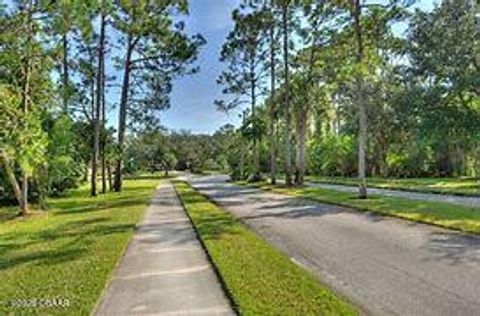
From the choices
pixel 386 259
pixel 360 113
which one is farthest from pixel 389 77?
pixel 386 259

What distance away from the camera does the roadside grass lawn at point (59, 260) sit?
9180 millimetres

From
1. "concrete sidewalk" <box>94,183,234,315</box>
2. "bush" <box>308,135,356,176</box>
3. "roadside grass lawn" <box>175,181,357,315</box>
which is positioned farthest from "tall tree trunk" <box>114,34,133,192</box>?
"bush" <box>308,135,356,176</box>

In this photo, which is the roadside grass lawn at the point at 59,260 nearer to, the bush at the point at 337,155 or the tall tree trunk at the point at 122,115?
the tall tree trunk at the point at 122,115

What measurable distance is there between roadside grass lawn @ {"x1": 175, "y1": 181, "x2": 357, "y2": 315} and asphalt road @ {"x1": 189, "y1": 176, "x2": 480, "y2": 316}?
14.4 inches

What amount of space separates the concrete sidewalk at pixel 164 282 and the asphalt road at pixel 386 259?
5.88 ft

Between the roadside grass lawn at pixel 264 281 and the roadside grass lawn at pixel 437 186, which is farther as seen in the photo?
the roadside grass lawn at pixel 437 186

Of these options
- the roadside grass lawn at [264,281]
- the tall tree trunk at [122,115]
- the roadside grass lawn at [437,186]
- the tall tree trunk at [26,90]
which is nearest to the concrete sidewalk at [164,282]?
the roadside grass lawn at [264,281]

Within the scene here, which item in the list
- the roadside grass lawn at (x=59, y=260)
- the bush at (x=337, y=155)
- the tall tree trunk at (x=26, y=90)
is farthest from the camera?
the bush at (x=337, y=155)

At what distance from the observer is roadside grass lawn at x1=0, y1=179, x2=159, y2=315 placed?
30.1 feet

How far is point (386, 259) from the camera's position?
1205cm

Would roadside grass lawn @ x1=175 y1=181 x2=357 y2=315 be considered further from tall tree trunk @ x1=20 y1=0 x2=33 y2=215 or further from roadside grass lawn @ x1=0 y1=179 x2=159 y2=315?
tall tree trunk @ x1=20 y1=0 x2=33 y2=215

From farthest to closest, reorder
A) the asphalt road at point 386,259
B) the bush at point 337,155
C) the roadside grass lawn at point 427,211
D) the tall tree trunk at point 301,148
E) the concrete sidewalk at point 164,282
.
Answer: the bush at point 337,155
the tall tree trunk at point 301,148
the roadside grass lawn at point 427,211
the asphalt road at point 386,259
the concrete sidewalk at point 164,282

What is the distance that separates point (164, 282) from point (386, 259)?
4038mm

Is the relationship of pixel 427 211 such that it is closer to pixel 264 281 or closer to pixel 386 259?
pixel 386 259
